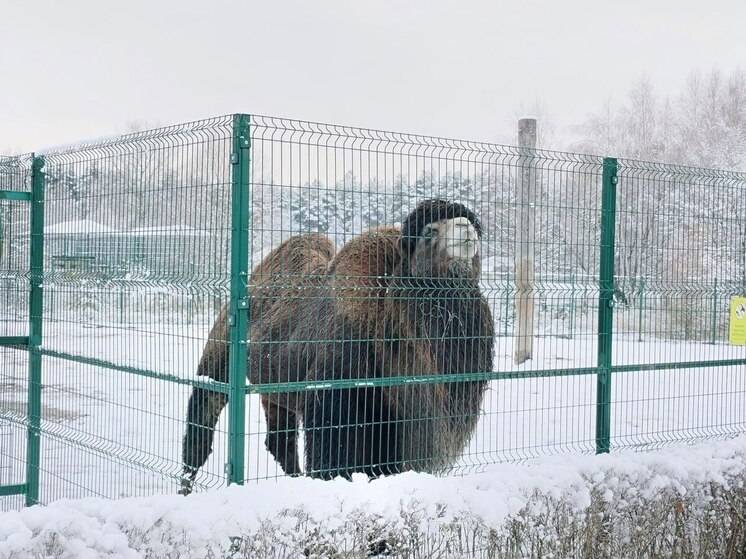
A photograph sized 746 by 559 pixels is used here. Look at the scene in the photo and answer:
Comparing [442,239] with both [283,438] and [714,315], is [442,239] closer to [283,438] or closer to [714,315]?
[283,438]

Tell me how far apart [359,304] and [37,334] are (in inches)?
121

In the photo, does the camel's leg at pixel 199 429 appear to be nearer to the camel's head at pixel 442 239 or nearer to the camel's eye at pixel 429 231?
the camel's head at pixel 442 239

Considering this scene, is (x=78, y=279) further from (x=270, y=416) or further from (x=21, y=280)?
(x=270, y=416)

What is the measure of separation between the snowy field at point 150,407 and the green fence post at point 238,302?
0.24m

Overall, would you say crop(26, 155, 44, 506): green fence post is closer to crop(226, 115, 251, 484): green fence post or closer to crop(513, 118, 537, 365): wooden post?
crop(226, 115, 251, 484): green fence post

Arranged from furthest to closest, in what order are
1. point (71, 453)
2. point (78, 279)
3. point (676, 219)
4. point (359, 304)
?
point (676, 219)
point (71, 453)
point (78, 279)
point (359, 304)

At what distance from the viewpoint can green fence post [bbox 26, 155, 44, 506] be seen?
7.97m

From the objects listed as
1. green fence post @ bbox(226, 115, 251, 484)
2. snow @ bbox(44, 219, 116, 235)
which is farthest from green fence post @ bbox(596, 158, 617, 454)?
snow @ bbox(44, 219, 116, 235)

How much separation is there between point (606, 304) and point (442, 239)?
5.51 feet

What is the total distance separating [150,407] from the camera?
22.1 feet

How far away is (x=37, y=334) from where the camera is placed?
8.02 m

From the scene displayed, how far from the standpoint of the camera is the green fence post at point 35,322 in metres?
7.97

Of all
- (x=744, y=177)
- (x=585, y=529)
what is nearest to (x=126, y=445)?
(x=585, y=529)

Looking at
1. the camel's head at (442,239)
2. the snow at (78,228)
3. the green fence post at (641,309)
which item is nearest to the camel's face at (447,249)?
the camel's head at (442,239)
